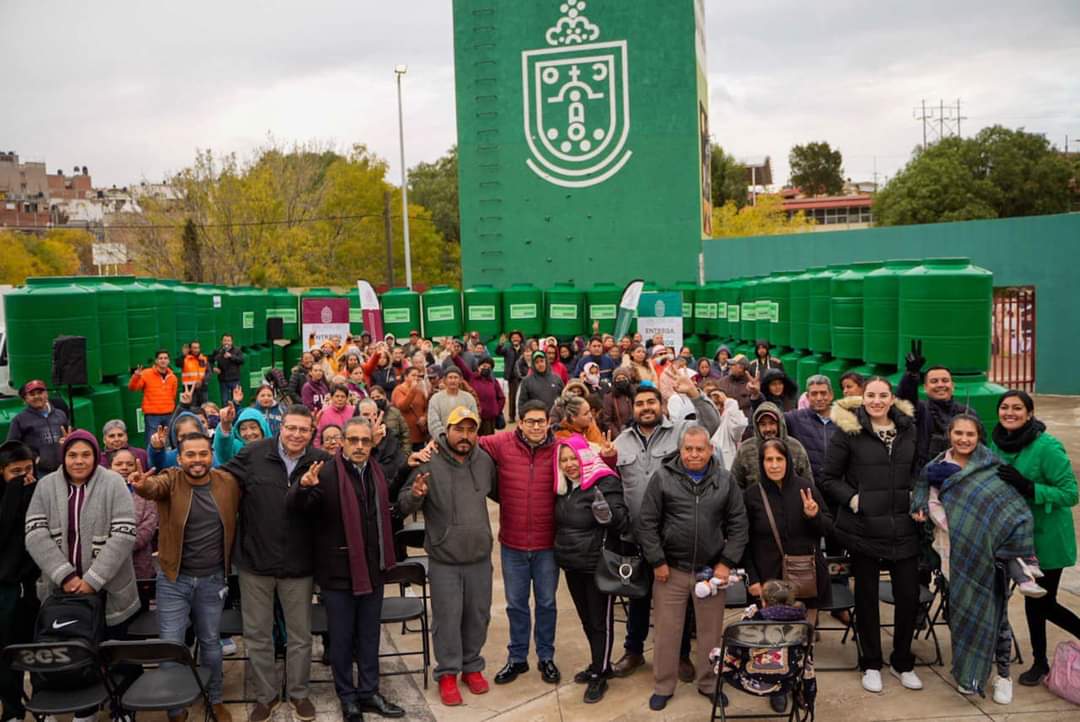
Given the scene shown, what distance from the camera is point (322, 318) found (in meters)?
21.0

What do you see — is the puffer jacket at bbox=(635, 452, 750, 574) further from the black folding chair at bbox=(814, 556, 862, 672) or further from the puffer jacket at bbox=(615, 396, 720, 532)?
the black folding chair at bbox=(814, 556, 862, 672)

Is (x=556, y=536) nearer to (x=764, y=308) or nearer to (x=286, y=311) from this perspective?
(x=764, y=308)

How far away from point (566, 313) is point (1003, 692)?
50.6 feet

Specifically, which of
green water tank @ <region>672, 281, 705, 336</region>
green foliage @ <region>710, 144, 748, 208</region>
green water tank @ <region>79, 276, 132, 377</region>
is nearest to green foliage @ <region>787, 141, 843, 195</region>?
green foliage @ <region>710, 144, 748, 208</region>

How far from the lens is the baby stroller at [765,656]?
494cm

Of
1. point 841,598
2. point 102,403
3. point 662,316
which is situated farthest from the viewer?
point 662,316

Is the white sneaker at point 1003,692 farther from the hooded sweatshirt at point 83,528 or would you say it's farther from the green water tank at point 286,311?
the green water tank at point 286,311

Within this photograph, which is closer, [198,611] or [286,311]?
[198,611]

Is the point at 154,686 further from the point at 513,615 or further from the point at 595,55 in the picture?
the point at 595,55

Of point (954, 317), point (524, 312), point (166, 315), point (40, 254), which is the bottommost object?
point (524, 312)

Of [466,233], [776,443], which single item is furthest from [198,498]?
[466,233]

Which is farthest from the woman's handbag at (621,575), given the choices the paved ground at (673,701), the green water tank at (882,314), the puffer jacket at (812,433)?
the green water tank at (882,314)

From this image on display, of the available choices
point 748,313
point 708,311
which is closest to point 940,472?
point 748,313

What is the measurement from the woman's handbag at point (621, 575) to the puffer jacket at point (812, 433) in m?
1.78
